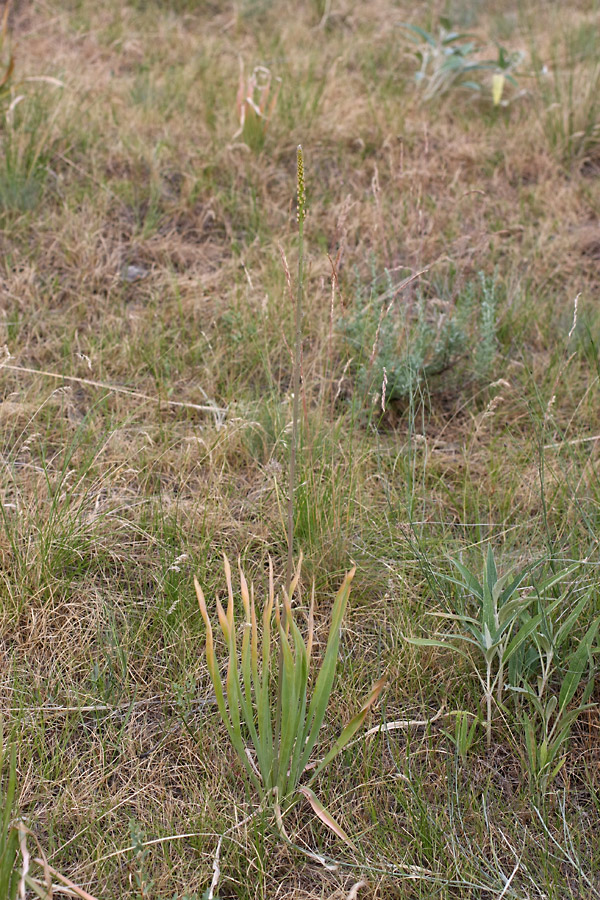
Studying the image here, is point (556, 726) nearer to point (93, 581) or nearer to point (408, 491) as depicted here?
point (408, 491)

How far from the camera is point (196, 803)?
58.2 inches

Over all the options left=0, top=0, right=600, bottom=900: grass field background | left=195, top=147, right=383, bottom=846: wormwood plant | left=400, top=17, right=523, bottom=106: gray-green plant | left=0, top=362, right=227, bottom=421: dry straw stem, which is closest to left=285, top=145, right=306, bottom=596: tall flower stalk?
left=195, top=147, right=383, bottom=846: wormwood plant

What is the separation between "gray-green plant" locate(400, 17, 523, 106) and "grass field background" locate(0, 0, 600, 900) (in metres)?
0.02

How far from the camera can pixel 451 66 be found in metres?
3.62

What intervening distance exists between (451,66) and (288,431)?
2.37m

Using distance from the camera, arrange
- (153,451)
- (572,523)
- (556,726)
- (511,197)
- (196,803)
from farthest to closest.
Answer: (511,197) < (153,451) < (572,523) < (556,726) < (196,803)

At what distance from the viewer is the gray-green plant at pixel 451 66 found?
3.63 m

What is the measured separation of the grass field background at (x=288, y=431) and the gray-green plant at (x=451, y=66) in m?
0.02

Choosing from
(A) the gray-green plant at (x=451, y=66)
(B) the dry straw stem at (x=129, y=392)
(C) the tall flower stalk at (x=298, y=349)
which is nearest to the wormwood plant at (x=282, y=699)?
(C) the tall flower stalk at (x=298, y=349)

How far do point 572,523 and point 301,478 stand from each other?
65 cm

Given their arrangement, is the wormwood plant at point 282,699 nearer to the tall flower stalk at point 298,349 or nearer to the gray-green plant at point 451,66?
the tall flower stalk at point 298,349

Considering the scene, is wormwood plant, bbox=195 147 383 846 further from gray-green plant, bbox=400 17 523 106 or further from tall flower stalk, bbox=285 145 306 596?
gray-green plant, bbox=400 17 523 106

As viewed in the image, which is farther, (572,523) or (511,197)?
(511,197)

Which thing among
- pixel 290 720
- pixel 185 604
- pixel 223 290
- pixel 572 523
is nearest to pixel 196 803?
pixel 290 720
